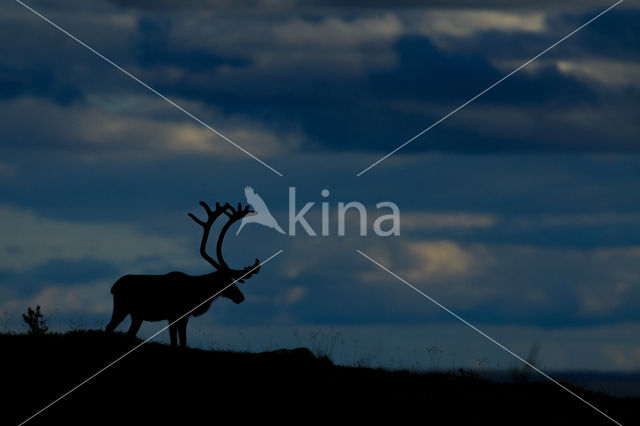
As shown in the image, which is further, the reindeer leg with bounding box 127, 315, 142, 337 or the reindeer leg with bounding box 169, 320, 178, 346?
the reindeer leg with bounding box 127, 315, 142, 337

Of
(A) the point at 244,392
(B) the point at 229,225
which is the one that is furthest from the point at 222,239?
(A) the point at 244,392

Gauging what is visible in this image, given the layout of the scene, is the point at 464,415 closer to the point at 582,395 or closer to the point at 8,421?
the point at 582,395

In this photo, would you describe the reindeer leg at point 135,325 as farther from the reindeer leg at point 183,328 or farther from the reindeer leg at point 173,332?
the reindeer leg at point 183,328

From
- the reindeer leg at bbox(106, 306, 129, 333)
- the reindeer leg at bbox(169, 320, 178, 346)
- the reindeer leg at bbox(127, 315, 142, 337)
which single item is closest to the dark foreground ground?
the reindeer leg at bbox(169, 320, 178, 346)

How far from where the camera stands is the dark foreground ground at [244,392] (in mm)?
19172

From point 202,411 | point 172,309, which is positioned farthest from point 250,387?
point 172,309

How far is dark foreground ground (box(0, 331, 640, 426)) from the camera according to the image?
1917cm

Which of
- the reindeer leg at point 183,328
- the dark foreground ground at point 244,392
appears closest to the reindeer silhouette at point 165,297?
the reindeer leg at point 183,328

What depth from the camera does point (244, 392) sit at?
65.9ft

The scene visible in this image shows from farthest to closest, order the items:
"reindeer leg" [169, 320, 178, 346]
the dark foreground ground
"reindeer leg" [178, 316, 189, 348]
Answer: "reindeer leg" [178, 316, 189, 348], "reindeer leg" [169, 320, 178, 346], the dark foreground ground

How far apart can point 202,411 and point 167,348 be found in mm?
4032

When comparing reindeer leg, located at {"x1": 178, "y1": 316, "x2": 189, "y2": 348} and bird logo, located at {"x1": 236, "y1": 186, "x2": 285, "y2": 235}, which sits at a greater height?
bird logo, located at {"x1": 236, "y1": 186, "x2": 285, "y2": 235}

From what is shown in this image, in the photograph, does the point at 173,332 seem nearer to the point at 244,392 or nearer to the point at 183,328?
the point at 183,328

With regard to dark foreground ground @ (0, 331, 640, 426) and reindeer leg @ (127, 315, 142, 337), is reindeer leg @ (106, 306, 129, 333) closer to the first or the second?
reindeer leg @ (127, 315, 142, 337)
